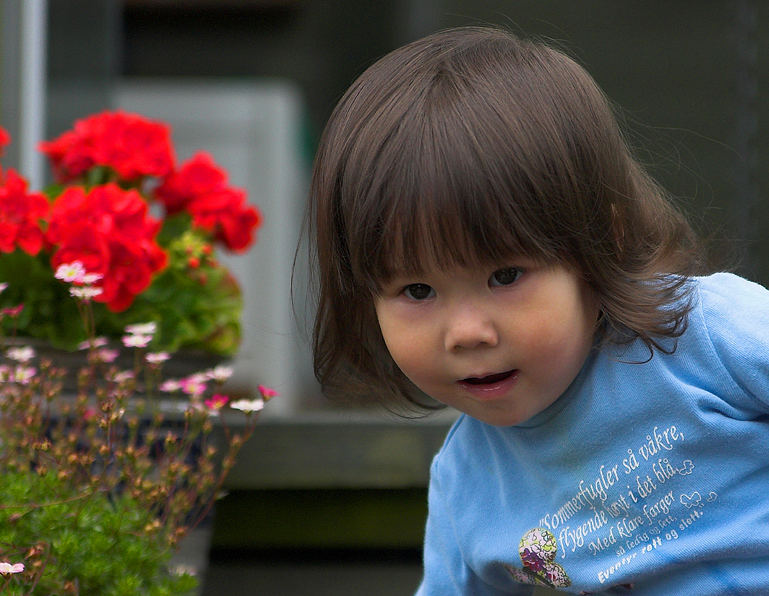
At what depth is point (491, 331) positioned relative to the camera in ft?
3.95

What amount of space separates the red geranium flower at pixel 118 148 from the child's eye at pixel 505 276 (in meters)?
1.23

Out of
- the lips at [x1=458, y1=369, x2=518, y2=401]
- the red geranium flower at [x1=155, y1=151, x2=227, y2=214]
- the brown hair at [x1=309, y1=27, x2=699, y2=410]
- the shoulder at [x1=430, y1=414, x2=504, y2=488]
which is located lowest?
the shoulder at [x1=430, y1=414, x2=504, y2=488]

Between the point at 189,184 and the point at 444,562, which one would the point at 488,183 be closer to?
the point at 444,562

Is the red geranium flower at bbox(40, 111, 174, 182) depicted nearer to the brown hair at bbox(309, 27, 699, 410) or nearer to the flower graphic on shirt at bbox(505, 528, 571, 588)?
the brown hair at bbox(309, 27, 699, 410)

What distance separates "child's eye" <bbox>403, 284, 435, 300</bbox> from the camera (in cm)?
124

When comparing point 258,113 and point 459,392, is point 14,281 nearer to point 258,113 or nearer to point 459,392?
point 459,392

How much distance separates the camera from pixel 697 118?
4.43 meters

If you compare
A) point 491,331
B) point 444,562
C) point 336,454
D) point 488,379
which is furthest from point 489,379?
point 336,454

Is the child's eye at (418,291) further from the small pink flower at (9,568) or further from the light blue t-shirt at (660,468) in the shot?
the small pink flower at (9,568)

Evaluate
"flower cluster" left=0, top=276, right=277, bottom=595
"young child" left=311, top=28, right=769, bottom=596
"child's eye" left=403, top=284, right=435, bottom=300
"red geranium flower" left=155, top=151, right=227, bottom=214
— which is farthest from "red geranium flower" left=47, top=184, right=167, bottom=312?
"child's eye" left=403, top=284, right=435, bottom=300

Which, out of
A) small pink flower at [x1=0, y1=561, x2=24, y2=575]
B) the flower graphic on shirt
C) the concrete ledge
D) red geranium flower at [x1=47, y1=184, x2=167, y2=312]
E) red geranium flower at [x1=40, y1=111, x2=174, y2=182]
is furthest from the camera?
the concrete ledge

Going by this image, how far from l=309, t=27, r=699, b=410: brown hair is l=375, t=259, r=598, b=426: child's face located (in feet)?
0.08

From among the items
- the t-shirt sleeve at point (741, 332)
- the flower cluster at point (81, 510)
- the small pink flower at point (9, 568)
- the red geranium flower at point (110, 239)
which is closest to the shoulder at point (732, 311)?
the t-shirt sleeve at point (741, 332)

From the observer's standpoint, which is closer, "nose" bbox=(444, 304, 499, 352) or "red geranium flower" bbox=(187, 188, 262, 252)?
"nose" bbox=(444, 304, 499, 352)
